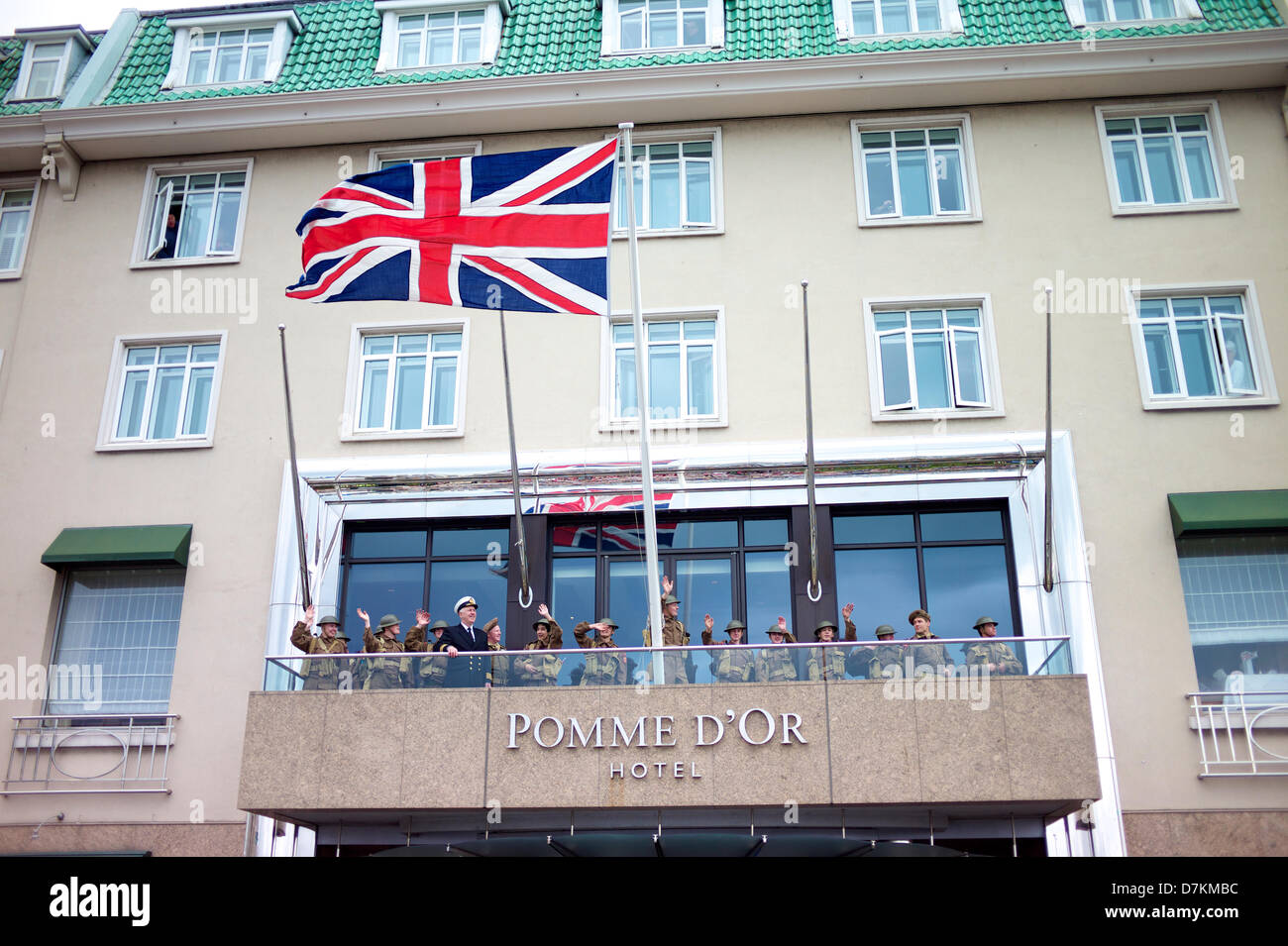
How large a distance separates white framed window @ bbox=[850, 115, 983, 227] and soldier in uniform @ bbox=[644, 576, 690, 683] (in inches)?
265

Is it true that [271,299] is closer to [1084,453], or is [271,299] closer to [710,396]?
[710,396]

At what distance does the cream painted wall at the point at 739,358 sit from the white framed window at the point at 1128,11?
149 centimetres

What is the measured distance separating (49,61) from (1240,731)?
71.4 ft

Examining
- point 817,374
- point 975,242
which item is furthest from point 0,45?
point 975,242

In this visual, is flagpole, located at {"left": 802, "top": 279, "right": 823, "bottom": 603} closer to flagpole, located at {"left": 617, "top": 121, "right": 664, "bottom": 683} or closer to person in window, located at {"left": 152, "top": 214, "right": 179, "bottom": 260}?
flagpole, located at {"left": 617, "top": 121, "right": 664, "bottom": 683}

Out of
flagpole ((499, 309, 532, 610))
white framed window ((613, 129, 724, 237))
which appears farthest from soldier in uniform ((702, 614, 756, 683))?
white framed window ((613, 129, 724, 237))

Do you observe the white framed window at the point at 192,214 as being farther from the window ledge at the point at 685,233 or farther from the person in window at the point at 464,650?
the person in window at the point at 464,650

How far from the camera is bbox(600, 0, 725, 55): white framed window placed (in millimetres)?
20938

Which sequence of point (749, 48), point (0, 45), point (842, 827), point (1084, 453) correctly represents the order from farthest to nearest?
point (0, 45) → point (749, 48) → point (1084, 453) → point (842, 827)

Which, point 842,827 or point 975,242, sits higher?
point 975,242

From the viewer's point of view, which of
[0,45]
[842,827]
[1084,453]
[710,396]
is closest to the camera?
[842,827]

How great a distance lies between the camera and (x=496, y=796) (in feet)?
47.8

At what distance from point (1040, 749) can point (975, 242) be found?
8.34 m

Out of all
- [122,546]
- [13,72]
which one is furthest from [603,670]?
[13,72]
